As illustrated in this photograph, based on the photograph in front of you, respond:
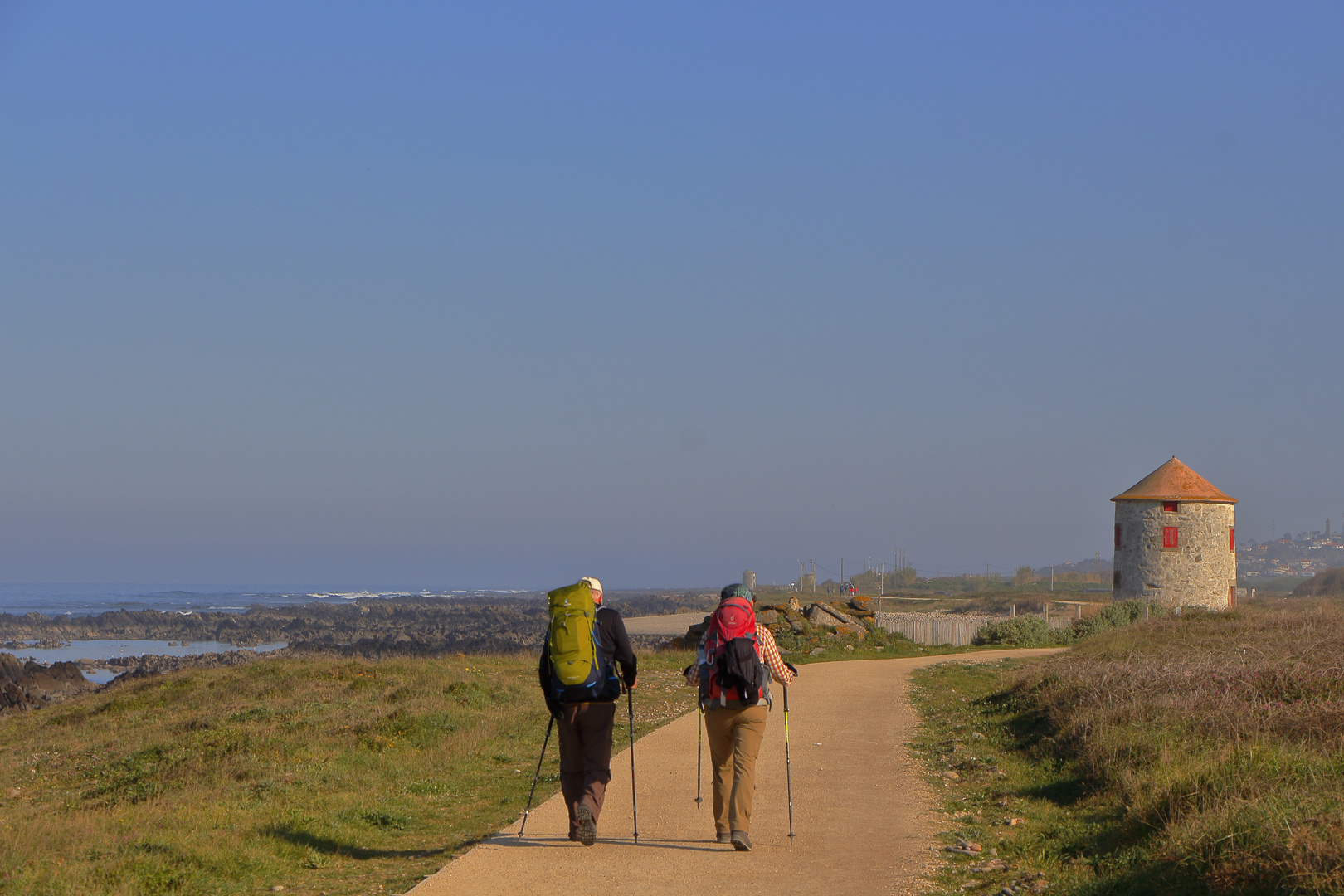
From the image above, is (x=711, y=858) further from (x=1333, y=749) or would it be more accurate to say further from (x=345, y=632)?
(x=345, y=632)

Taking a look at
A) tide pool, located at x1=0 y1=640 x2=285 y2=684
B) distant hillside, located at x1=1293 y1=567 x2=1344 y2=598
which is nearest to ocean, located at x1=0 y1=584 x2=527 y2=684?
tide pool, located at x1=0 y1=640 x2=285 y2=684

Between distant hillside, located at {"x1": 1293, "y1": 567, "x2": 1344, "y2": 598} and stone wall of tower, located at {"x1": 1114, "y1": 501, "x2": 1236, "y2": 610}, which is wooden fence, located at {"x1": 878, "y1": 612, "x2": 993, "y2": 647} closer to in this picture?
stone wall of tower, located at {"x1": 1114, "y1": 501, "x2": 1236, "y2": 610}

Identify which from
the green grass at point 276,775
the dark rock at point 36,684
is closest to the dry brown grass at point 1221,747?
the green grass at point 276,775

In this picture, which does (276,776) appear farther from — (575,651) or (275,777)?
(575,651)

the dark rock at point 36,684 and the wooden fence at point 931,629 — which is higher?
the wooden fence at point 931,629

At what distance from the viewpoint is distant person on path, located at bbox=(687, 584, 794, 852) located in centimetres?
788

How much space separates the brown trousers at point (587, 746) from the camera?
8.05 m

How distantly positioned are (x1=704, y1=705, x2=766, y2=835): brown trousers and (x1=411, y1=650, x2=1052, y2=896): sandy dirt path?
299 millimetres

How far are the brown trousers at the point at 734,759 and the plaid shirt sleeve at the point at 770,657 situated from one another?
1.09 feet

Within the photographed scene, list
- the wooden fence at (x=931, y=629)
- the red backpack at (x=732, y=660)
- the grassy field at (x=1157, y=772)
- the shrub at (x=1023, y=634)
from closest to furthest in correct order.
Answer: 1. the grassy field at (x=1157, y=772)
2. the red backpack at (x=732, y=660)
3. the shrub at (x=1023, y=634)
4. the wooden fence at (x=931, y=629)

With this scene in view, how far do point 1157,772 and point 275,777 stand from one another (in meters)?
9.35

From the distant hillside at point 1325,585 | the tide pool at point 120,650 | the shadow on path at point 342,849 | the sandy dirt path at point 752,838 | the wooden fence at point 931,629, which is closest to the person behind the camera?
the sandy dirt path at point 752,838

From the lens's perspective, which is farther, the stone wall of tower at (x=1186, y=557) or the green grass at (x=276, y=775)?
the stone wall of tower at (x=1186, y=557)

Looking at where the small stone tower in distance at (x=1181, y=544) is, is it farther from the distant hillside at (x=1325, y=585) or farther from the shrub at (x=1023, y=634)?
the distant hillside at (x=1325, y=585)
